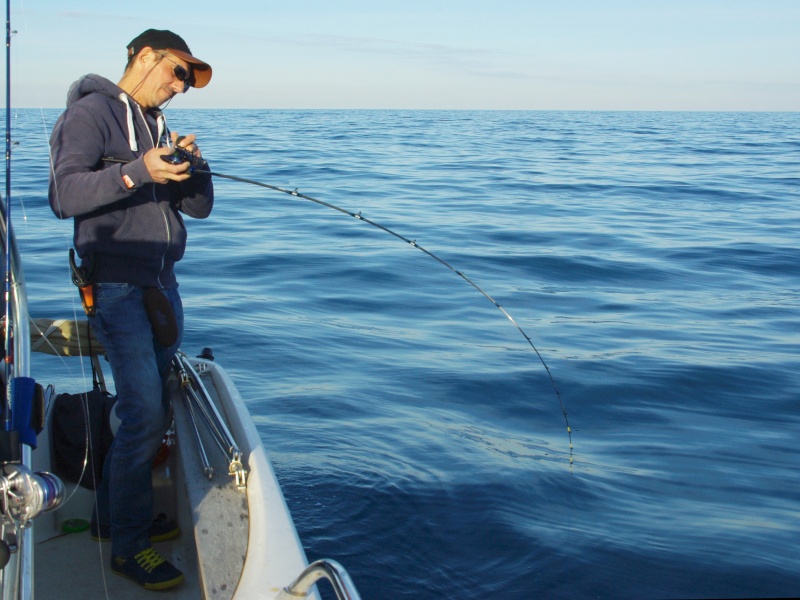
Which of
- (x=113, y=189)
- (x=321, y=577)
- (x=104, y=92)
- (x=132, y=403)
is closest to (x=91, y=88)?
(x=104, y=92)

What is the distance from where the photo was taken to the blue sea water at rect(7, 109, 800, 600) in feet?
11.9

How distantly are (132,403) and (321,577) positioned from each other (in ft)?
3.14

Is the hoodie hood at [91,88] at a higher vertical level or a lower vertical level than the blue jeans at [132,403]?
higher

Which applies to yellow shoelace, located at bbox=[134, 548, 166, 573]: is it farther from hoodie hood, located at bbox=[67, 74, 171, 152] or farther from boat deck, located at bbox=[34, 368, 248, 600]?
hoodie hood, located at bbox=[67, 74, 171, 152]

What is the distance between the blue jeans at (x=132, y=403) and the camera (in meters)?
2.37

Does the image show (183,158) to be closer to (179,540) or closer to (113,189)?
(113,189)

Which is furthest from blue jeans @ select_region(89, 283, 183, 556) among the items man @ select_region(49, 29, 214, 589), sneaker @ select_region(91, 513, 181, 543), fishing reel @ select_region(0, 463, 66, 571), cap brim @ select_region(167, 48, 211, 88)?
fishing reel @ select_region(0, 463, 66, 571)

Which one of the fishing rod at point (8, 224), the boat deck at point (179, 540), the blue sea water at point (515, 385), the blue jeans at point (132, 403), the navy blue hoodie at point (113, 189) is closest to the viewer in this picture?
the fishing rod at point (8, 224)

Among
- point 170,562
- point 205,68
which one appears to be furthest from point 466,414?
point 205,68

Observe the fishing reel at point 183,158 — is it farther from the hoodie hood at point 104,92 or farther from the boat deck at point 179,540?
the boat deck at point 179,540

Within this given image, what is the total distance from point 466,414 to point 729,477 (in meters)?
1.51

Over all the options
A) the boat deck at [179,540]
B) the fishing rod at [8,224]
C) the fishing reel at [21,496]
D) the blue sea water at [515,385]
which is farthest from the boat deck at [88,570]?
the fishing reel at [21,496]

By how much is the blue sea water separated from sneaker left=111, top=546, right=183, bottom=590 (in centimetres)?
82

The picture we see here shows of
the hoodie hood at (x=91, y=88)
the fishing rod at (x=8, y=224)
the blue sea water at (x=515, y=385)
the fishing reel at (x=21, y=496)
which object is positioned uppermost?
the hoodie hood at (x=91, y=88)
